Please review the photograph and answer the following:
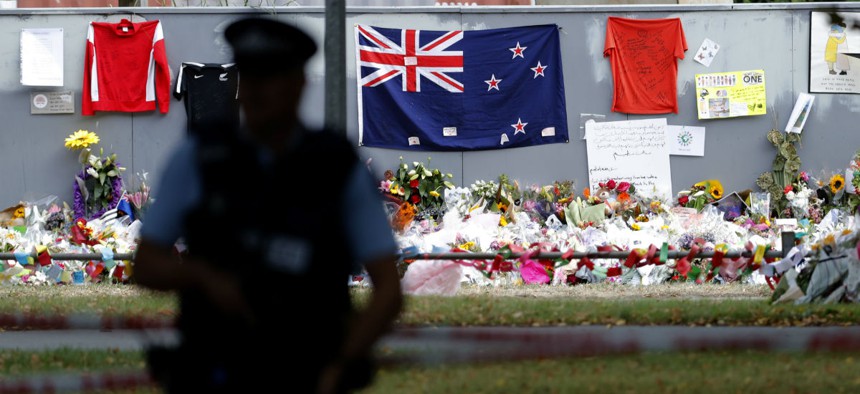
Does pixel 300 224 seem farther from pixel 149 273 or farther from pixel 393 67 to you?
pixel 393 67

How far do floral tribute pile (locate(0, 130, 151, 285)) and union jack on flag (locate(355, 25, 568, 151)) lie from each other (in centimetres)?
306

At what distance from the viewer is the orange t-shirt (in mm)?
15297

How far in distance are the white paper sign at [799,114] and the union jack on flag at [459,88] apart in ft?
9.29

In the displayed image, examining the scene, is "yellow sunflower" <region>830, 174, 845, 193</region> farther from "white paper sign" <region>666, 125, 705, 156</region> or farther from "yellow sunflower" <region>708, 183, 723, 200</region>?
"white paper sign" <region>666, 125, 705, 156</region>

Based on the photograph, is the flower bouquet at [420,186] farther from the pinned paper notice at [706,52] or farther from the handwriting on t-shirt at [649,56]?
the pinned paper notice at [706,52]

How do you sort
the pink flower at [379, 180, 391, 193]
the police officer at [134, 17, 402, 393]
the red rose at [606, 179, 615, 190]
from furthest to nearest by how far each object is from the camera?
the red rose at [606, 179, 615, 190] → the pink flower at [379, 180, 391, 193] → the police officer at [134, 17, 402, 393]

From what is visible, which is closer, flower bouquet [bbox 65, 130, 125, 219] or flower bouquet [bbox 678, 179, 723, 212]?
flower bouquet [bbox 65, 130, 125, 219]

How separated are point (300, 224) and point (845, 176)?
43.7 feet

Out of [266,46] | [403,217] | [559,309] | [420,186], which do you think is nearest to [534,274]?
[403,217]

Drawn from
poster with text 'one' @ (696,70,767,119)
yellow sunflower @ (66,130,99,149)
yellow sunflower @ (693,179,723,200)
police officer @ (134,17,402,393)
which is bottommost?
police officer @ (134,17,402,393)

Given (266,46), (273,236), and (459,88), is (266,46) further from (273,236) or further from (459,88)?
(459,88)

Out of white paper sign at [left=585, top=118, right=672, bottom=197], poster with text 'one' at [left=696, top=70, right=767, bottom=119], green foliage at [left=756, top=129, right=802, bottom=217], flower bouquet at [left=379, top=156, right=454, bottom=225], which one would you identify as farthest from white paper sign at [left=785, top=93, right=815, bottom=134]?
flower bouquet at [left=379, top=156, right=454, bottom=225]

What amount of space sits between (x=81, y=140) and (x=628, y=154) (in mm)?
6818

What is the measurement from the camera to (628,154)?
15359 millimetres
